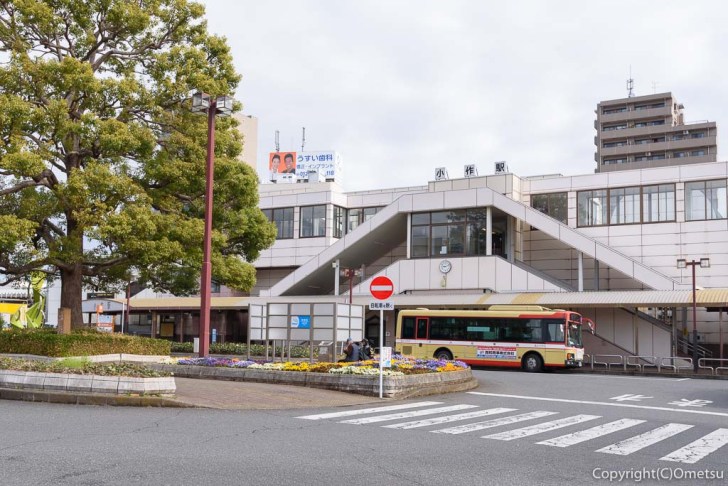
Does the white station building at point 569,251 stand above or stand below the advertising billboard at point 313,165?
below

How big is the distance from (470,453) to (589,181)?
3793cm

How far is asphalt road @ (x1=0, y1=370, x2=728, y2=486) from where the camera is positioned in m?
7.39

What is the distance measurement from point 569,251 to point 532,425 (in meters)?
34.3

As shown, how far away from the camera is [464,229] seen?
41.9 meters

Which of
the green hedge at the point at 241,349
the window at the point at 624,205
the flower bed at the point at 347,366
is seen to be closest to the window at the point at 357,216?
the window at the point at 624,205

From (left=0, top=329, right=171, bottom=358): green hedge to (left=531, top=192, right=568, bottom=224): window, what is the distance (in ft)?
92.3

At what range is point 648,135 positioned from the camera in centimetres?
9081

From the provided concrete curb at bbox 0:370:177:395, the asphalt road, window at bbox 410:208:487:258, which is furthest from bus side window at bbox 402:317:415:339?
concrete curb at bbox 0:370:177:395

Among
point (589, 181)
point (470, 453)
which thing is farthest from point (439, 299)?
point (470, 453)

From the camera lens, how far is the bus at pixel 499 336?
31.1 meters

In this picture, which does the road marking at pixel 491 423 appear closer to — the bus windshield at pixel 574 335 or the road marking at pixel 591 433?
the road marking at pixel 591 433

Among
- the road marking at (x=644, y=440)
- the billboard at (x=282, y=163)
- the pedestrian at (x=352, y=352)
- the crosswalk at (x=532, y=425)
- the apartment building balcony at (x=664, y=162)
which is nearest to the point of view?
the road marking at (x=644, y=440)

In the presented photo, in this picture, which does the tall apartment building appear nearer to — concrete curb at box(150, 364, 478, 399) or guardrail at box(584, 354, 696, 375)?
guardrail at box(584, 354, 696, 375)

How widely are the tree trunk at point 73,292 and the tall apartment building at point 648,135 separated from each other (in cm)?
7680
